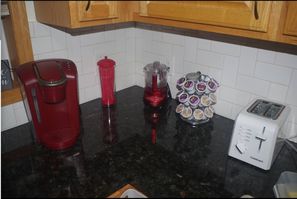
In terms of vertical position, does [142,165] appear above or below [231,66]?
below

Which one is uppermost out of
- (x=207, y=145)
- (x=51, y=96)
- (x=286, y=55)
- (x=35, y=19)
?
(x=35, y=19)

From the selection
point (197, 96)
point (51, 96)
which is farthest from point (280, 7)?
point (51, 96)

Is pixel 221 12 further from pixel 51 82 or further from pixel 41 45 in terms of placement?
pixel 41 45

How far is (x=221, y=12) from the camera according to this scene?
2.72 ft

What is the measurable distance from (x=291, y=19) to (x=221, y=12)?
0.66 feet

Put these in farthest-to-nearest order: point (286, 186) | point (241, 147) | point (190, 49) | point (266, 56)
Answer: point (190, 49), point (266, 56), point (241, 147), point (286, 186)

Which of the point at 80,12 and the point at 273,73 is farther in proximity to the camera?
the point at 273,73

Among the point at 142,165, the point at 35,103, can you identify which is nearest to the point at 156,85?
the point at 142,165

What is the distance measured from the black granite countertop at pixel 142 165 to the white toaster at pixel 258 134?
0.05 metres

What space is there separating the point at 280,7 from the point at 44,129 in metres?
0.94

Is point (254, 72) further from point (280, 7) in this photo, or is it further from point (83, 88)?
point (83, 88)

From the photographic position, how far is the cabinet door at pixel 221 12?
772 mm

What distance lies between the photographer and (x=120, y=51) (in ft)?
4.96

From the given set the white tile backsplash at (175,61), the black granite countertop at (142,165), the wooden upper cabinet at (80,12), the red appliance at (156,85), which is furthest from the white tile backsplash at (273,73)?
the wooden upper cabinet at (80,12)
